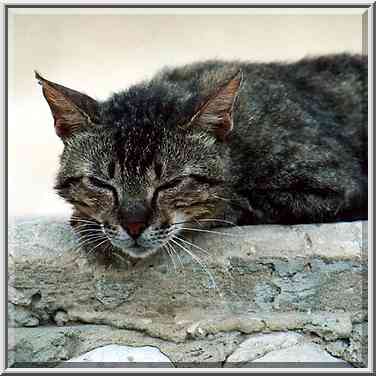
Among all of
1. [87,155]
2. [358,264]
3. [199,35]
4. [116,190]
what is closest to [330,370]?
[358,264]

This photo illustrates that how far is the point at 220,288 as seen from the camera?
8.68 ft

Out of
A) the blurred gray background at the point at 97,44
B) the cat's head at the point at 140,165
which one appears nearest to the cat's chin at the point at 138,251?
the cat's head at the point at 140,165

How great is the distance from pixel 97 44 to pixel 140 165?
0.58 meters

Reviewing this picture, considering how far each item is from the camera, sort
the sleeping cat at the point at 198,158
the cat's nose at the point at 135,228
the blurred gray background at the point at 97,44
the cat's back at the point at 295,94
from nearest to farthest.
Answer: the cat's nose at the point at 135,228 → the sleeping cat at the point at 198,158 → the blurred gray background at the point at 97,44 → the cat's back at the point at 295,94

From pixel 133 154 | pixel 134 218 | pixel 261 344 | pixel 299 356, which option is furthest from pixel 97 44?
pixel 299 356

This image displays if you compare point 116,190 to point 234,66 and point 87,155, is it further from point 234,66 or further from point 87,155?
point 234,66

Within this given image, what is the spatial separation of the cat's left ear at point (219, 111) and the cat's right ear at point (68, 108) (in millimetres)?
396

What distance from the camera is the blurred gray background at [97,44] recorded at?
107 inches

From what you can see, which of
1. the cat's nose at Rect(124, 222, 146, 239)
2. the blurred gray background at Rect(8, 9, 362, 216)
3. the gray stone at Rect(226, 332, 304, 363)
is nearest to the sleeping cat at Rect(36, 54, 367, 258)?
the cat's nose at Rect(124, 222, 146, 239)

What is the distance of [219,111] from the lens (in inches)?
104

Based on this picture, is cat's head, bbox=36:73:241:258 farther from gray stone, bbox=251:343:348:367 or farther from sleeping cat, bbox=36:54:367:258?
gray stone, bbox=251:343:348:367

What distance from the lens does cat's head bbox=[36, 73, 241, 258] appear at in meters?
2.54

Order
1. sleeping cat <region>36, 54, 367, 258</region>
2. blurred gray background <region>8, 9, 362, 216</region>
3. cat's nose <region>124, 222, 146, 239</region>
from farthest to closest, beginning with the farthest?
blurred gray background <region>8, 9, 362, 216</region> → sleeping cat <region>36, 54, 367, 258</region> → cat's nose <region>124, 222, 146, 239</region>

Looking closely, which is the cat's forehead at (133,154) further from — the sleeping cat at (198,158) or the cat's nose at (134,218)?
the cat's nose at (134,218)
